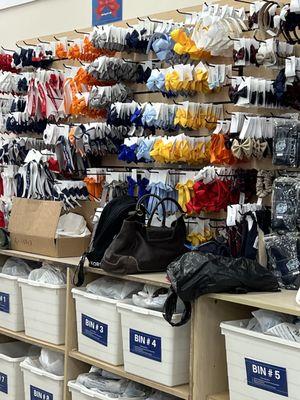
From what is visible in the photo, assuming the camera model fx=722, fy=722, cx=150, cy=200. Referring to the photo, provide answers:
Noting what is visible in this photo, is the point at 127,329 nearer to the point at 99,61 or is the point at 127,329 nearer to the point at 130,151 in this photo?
the point at 130,151

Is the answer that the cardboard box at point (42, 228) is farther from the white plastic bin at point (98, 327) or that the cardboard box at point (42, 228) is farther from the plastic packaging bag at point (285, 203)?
the plastic packaging bag at point (285, 203)

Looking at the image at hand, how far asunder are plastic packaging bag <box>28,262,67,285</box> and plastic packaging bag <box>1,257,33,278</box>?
198mm

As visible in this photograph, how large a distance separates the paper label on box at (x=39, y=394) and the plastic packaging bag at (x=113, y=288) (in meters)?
0.70

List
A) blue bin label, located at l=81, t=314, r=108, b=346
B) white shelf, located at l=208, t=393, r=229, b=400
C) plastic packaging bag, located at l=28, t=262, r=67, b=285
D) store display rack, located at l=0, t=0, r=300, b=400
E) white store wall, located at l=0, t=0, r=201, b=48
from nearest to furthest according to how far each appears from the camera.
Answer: store display rack, located at l=0, t=0, r=300, b=400
white shelf, located at l=208, t=393, r=229, b=400
blue bin label, located at l=81, t=314, r=108, b=346
plastic packaging bag, located at l=28, t=262, r=67, b=285
white store wall, located at l=0, t=0, r=201, b=48

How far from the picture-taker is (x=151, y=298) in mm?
3373

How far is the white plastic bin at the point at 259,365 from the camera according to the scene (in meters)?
2.68

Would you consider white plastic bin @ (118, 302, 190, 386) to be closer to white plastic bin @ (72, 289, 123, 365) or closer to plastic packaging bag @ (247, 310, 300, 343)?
white plastic bin @ (72, 289, 123, 365)

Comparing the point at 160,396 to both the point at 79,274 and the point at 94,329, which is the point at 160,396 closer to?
the point at 94,329

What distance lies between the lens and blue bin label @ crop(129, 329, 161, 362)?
3.26m

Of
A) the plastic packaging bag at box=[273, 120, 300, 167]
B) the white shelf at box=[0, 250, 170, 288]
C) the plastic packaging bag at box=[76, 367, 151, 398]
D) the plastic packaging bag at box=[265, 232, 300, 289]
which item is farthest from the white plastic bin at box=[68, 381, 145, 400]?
the plastic packaging bag at box=[273, 120, 300, 167]

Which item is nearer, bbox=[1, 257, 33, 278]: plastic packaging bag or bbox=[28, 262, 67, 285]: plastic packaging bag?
bbox=[28, 262, 67, 285]: plastic packaging bag

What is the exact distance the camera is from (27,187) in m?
4.53

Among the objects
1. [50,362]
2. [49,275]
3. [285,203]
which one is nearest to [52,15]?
[49,275]

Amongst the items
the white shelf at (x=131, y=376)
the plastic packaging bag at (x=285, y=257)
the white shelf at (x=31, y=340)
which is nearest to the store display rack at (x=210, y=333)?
the white shelf at (x=131, y=376)
